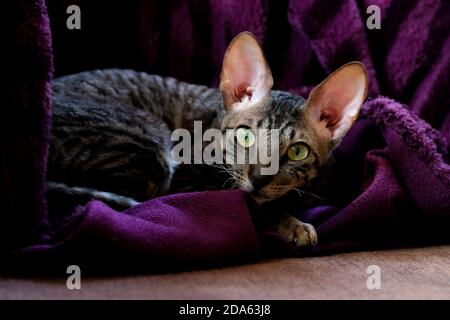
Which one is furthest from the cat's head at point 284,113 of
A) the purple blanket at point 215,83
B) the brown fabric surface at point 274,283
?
the brown fabric surface at point 274,283

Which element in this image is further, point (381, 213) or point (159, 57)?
point (159, 57)

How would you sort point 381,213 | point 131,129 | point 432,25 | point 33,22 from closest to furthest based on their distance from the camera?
point 33,22 → point 381,213 → point 131,129 → point 432,25

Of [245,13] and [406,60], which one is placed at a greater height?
[245,13]

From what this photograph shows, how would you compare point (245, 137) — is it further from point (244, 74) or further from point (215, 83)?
point (215, 83)

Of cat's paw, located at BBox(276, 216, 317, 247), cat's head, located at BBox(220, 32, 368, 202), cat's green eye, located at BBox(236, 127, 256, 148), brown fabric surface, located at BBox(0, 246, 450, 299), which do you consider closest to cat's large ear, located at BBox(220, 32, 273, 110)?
cat's head, located at BBox(220, 32, 368, 202)

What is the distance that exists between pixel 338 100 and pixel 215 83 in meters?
0.55

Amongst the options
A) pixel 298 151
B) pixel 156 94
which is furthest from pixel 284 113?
pixel 156 94

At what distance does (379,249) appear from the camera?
141 centimetres

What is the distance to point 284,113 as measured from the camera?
1.58m

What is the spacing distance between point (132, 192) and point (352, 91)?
0.62 meters

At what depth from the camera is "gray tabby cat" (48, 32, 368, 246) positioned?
4.67ft
